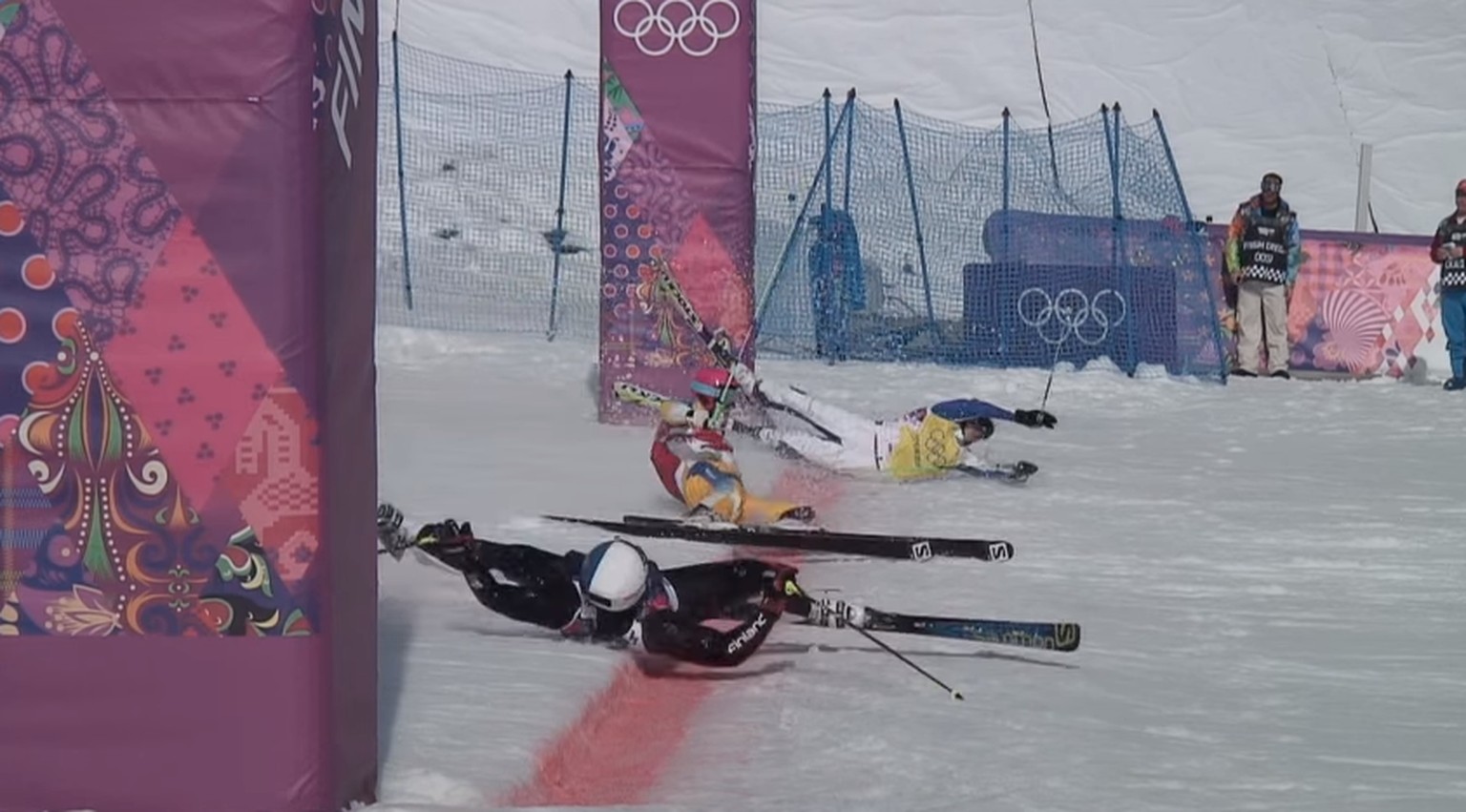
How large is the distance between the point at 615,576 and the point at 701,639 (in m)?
0.33

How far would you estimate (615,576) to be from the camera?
605 centimetres

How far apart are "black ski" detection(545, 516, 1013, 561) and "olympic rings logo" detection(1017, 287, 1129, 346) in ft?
28.4

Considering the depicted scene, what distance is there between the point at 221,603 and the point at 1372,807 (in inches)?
109

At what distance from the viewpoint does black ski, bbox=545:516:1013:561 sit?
8.00 meters

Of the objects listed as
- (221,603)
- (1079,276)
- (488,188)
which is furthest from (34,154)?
(488,188)

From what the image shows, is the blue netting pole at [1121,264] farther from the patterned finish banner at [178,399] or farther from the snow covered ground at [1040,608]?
the patterned finish banner at [178,399]

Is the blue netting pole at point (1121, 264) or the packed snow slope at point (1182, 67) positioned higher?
the packed snow slope at point (1182, 67)

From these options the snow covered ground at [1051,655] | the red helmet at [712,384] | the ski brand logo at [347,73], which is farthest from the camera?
the red helmet at [712,384]

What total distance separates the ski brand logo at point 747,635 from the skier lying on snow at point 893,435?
424 cm

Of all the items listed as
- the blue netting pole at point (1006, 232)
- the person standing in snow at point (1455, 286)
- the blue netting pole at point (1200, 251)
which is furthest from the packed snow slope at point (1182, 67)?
the person standing in snow at point (1455, 286)

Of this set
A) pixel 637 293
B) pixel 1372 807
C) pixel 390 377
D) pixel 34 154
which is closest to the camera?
pixel 34 154

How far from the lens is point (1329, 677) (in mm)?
6445

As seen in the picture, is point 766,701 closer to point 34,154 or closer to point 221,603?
point 221,603

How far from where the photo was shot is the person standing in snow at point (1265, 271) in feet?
54.2
